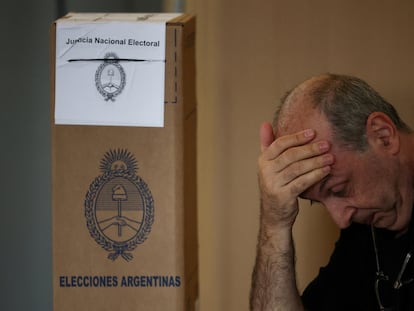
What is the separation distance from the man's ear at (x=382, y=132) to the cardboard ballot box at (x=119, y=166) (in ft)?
1.60

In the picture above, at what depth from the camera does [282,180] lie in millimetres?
1797

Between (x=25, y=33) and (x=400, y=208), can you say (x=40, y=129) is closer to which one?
(x=25, y=33)

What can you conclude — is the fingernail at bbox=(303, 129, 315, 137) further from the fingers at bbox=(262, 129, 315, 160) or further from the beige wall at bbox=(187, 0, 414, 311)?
the beige wall at bbox=(187, 0, 414, 311)

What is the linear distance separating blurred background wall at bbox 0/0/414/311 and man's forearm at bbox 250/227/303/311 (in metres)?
0.71

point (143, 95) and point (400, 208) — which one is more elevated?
point (143, 95)

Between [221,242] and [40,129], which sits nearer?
[221,242]

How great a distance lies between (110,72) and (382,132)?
0.69 metres

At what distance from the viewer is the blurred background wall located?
2.52 m

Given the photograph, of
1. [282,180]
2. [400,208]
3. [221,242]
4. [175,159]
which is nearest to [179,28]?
[175,159]

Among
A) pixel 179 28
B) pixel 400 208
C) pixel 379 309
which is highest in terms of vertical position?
pixel 179 28

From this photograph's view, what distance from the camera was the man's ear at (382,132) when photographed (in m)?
1.69

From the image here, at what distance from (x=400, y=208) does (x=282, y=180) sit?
27 cm

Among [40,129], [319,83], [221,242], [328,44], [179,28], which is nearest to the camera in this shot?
[319,83]

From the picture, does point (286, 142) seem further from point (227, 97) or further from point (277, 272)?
point (227, 97)
